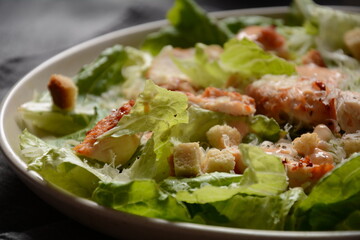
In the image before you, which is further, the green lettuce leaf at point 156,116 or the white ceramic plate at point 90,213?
the green lettuce leaf at point 156,116

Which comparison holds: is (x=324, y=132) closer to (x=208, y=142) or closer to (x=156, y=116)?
(x=208, y=142)

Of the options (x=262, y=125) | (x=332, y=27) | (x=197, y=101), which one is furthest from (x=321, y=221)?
(x=332, y=27)

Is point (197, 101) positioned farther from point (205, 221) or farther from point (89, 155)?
point (205, 221)

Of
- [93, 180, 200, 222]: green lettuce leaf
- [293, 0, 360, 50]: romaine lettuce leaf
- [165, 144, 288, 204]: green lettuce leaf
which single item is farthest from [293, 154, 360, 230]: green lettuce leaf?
[293, 0, 360, 50]: romaine lettuce leaf

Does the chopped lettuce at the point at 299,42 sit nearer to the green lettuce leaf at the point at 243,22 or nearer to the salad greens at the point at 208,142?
the salad greens at the point at 208,142

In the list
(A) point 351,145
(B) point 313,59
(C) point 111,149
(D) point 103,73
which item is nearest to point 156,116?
(C) point 111,149

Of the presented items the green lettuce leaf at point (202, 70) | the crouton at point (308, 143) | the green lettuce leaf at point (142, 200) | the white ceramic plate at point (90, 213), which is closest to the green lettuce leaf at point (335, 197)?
the white ceramic plate at point (90, 213)

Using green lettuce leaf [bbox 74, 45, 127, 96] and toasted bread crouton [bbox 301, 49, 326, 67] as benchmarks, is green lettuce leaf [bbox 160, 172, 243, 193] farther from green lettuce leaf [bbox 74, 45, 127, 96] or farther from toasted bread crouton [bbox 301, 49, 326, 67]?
toasted bread crouton [bbox 301, 49, 326, 67]
